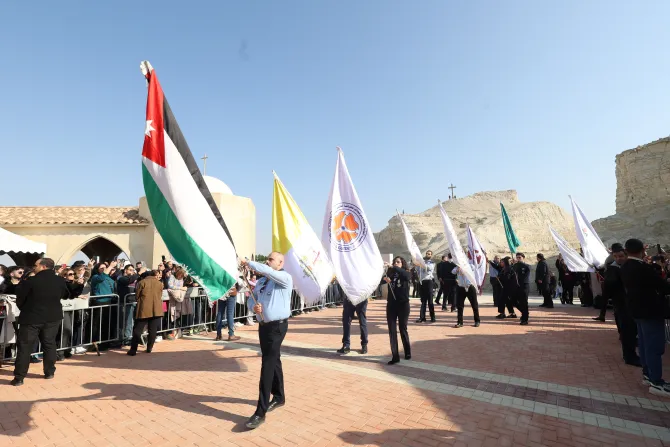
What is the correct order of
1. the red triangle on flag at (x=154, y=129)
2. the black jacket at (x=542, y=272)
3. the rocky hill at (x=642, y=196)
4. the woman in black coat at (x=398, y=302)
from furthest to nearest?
the rocky hill at (x=642, y=196), the black jacket at (x=542, y=272), the woman in black coat at (x=398, y=302), the red triangle on flag at (x=154, y=129)

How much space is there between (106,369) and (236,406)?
10.5ft

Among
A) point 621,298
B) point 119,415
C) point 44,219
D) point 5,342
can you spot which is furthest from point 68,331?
point 44,219

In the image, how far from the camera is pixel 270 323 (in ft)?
13.5

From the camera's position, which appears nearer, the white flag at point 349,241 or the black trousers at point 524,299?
the white flag at point 349,241

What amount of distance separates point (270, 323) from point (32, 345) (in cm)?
424

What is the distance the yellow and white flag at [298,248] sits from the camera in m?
6.16

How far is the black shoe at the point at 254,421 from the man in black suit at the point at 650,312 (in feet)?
16.7

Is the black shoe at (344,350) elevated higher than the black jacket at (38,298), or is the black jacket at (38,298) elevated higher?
the black jacket at (38,298)

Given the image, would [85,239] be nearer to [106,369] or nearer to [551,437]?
[106,369]

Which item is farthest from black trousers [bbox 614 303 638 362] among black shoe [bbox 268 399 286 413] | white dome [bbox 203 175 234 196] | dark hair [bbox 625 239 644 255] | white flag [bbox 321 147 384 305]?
white dome [bbox 203 175 234 196]

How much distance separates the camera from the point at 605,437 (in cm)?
356

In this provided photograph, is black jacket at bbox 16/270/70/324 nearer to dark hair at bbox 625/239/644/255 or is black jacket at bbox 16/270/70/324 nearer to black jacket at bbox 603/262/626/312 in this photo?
dark hair at bbox 625/239/644/255

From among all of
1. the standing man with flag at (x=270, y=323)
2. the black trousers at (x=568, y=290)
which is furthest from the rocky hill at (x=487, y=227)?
the standing man with flag at (x=270, y=323)

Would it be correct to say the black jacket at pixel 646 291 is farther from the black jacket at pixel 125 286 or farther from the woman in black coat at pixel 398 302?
the black jacket at pixel 125 286
